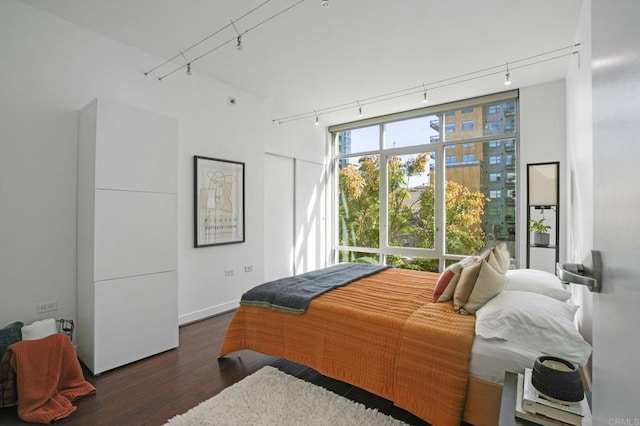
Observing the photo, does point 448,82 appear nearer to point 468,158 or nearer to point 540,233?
point 468,158

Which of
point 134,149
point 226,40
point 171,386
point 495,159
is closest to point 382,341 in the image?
point 171,386

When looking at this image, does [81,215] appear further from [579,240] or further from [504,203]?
[504,203]

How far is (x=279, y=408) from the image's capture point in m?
2.04

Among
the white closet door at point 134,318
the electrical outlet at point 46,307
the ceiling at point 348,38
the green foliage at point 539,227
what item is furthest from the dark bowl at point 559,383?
the electrical outlet at point 46,307

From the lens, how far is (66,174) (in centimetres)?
281

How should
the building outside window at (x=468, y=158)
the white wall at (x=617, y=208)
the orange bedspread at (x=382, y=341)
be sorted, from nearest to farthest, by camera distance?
the white wall at (x=617, y=208) < the orange bedspread at (x=382, y=341) < the building outside window at (x=468, y=158)

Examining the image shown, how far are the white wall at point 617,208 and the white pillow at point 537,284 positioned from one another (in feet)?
Result: 6.11

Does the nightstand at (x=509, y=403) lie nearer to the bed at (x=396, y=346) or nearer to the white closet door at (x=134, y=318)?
the bed at (x=396, y=346)

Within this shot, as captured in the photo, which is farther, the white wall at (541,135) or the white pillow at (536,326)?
the white wall at (541,135)

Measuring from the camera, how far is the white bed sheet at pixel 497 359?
1.65 m

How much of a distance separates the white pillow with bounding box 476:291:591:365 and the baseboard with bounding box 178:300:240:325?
3.16 metres

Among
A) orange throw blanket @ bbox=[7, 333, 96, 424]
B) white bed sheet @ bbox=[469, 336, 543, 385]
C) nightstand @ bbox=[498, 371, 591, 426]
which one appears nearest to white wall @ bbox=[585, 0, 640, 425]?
nightstand @ bbox=[498, 371, 591, 426]

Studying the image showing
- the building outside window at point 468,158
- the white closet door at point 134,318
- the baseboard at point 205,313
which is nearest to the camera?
the white closet door at point 134,318

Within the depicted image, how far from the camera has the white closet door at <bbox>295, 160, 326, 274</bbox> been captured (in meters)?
5.50
